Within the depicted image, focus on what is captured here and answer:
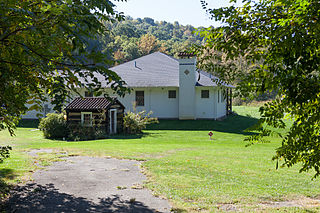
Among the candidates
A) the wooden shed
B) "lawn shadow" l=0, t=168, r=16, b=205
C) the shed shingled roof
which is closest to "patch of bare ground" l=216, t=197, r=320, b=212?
"lawn shadow" l=0, t=168, r=16, b=205

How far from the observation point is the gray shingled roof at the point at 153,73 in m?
32.7

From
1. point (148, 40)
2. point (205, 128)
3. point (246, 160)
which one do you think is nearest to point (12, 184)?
point (246, 160)

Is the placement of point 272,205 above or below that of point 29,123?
below

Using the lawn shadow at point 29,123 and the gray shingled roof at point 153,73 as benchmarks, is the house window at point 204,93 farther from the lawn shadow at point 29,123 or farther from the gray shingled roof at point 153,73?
the lawn shadow at point 29,123

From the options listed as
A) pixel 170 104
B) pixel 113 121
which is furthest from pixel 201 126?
pixel 113 121

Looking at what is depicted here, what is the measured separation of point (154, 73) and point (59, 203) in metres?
28.9

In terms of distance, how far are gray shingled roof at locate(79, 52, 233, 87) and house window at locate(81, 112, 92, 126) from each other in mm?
9454

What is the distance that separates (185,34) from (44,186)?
17077cm

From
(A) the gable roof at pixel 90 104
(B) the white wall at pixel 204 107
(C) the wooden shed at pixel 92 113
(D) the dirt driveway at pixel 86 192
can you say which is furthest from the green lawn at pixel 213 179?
(B) the white wall at pixel 204 107

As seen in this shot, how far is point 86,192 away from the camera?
292 inches

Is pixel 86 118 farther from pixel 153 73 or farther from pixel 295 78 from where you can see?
pixel 295 78

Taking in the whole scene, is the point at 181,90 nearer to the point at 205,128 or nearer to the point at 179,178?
the point at 205,128

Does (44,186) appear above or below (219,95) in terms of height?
below

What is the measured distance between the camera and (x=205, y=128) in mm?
28656
